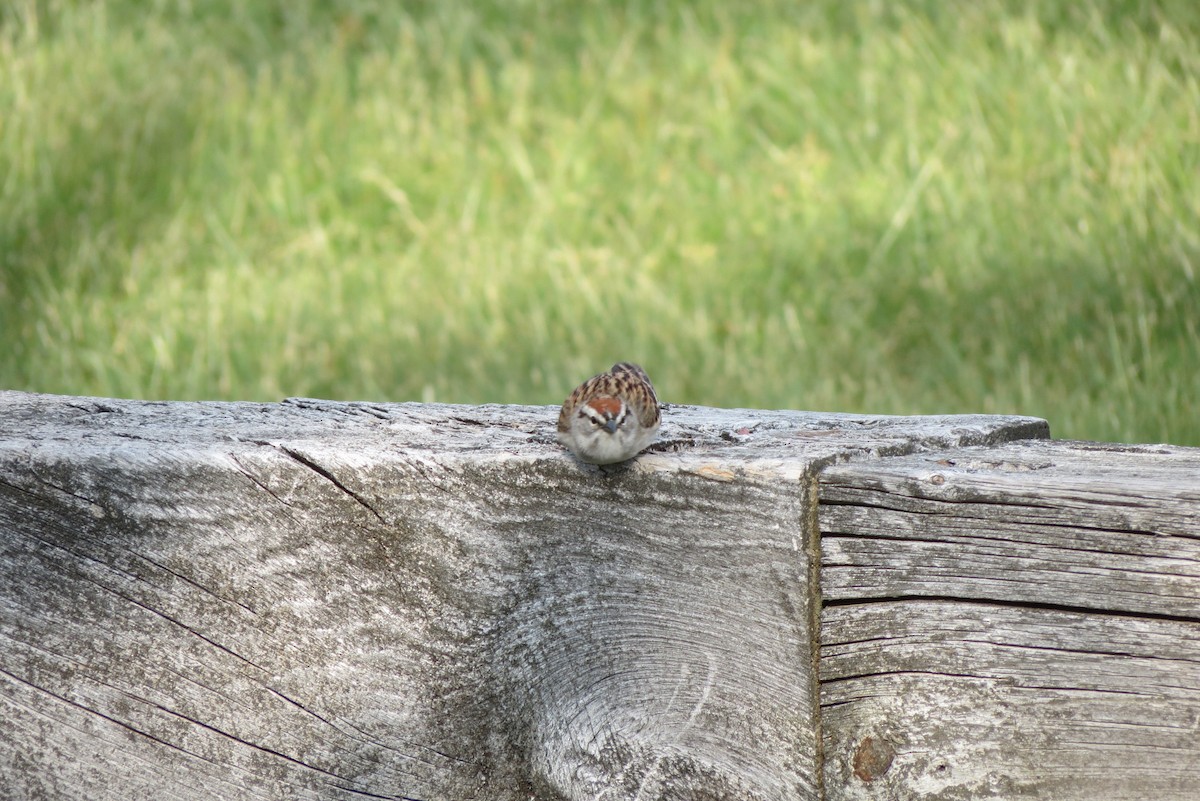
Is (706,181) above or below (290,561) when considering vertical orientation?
above

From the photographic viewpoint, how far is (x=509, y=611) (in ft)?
7.69

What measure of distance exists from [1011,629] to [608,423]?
75cm

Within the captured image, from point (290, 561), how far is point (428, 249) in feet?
13.1

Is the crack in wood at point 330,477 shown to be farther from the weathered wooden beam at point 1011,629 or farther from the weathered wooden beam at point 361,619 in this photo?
the weathered wooden beam at point 1011,629

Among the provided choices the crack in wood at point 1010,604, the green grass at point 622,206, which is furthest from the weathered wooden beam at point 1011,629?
the green grass at point 622,206

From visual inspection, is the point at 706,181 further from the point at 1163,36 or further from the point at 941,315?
the point at 1163,36

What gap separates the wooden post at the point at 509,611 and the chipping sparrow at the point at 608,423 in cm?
4

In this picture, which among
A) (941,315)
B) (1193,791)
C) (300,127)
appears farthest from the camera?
(300,127)

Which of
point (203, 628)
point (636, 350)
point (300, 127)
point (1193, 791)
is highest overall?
point (300, 127)

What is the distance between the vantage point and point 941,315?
520 centimetres

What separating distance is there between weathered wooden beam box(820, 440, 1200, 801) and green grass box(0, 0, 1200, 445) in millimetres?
2376

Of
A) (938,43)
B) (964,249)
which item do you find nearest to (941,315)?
(964,249)

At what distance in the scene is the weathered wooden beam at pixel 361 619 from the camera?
89.4 inches

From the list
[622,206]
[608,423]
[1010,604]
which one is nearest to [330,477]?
[608,423]
